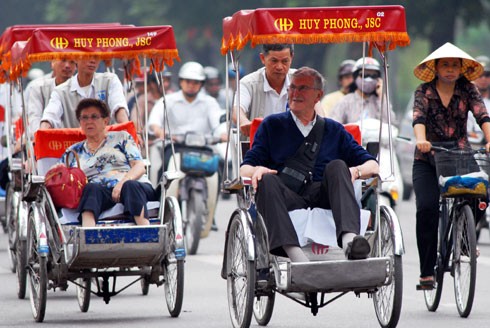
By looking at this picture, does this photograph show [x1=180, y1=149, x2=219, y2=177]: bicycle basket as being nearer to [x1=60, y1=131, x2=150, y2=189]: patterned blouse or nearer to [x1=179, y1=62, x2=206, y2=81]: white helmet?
[x1=179, y1=62, x2=206, y2=81]: white helmet

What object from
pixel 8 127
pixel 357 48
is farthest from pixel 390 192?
pixel 357 48

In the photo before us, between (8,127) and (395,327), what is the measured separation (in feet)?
17.1

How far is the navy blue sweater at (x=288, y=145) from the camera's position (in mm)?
9117

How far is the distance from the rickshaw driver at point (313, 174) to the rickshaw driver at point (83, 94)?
3.06m

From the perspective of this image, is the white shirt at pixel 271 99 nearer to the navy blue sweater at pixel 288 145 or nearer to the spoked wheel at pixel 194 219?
the navy blue sweater at pixel 288 145

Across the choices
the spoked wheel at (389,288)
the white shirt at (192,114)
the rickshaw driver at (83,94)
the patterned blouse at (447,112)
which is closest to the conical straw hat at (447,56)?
the patterned blouse at (447,112)

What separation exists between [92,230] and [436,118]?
2.57 m

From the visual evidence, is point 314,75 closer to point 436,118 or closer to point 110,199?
point 436,118

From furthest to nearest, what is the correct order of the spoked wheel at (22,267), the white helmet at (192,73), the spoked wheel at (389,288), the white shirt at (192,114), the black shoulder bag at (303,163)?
1. the white helmet at (192,73)
2. the white shirt at (192,114)
3. the spoked wheel at (22,267)
4. the black shoulder bag at (303,163)
5. the spoked wheel at (389,288)

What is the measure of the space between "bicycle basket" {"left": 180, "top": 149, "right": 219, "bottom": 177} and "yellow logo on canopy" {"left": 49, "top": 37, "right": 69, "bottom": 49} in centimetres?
521

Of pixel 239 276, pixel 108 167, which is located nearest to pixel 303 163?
pixel 239 276

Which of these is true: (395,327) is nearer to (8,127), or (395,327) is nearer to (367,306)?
(367,306)

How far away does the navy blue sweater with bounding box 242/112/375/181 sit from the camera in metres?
9.12

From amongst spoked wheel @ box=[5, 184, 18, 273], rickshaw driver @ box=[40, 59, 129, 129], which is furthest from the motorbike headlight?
rickshaw driver @ box=[40, 59, 129, 129]
